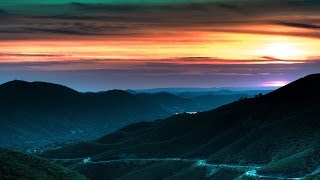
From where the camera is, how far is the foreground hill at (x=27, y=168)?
6275 inches

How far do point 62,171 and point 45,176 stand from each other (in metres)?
10.8

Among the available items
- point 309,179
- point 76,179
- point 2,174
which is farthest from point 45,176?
point 309,179

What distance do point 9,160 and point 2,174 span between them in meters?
20.0

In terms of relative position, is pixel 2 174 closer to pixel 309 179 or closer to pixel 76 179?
pixel 76 179

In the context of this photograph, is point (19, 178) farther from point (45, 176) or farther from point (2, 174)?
point (45, 176)

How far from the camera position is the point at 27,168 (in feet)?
563

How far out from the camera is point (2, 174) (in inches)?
5969

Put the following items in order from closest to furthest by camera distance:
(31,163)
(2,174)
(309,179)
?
(2,174) → (309,179) → (31,163)

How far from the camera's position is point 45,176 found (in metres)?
172

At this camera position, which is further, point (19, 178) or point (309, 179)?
point (309, 179)

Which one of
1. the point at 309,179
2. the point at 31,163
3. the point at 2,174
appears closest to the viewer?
the point at 2,174

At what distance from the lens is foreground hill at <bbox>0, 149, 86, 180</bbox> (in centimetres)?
15938

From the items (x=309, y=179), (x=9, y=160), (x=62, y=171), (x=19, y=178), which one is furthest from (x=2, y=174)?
(x=309, y=179)

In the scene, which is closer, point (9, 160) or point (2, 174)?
point (2, 174)
